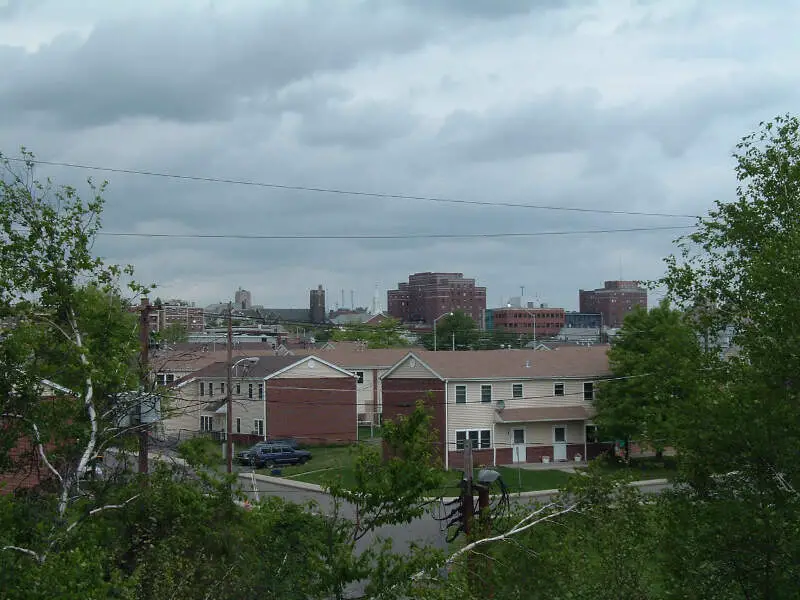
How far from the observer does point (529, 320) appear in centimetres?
16712

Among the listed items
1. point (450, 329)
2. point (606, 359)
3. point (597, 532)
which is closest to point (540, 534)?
point (597, 532)

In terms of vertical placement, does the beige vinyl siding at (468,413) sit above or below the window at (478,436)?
above

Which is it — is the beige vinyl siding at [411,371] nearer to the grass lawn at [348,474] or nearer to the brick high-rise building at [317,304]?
the grass lawn at [348,474]

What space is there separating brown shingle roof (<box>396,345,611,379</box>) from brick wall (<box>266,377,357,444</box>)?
9.22 metres

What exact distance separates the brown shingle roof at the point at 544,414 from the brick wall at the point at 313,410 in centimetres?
1272

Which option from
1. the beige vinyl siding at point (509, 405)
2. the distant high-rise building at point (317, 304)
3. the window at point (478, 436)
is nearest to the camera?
the window at point (478, 436)

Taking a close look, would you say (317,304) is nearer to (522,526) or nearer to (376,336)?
(376,336)

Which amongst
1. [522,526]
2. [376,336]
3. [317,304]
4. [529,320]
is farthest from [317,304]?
[522,526]

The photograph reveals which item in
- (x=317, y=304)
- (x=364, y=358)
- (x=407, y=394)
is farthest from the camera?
(x=317, y=304)

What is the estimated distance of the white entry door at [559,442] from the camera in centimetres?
5519

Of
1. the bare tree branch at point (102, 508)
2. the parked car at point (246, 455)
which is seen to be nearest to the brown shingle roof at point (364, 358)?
the parked car at point (246, 455)

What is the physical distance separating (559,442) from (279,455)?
16.6m

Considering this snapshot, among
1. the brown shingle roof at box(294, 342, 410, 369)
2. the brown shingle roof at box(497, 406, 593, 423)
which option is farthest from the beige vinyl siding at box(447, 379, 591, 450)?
the brown shingle roof at box(294, 342, 410, 369)

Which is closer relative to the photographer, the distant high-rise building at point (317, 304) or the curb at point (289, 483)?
the curb at point (289, 483)
